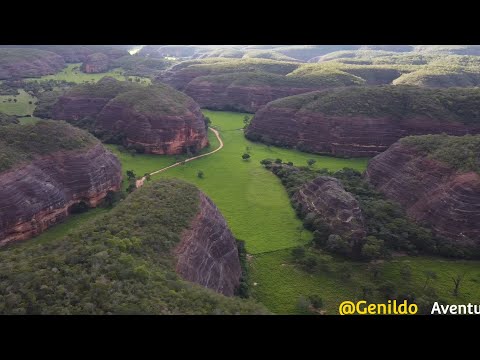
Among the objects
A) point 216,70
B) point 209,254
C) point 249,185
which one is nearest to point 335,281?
point 209,254

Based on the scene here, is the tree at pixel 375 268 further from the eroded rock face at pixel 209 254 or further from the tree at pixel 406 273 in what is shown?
the eroded rock face at pixel 209 254

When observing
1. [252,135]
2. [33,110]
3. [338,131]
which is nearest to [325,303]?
[338,131]

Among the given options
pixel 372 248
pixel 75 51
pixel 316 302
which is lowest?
pixel 316 302

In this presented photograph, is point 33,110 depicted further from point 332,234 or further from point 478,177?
point 478,177

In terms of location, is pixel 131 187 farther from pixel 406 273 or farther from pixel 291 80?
pixel 291 80

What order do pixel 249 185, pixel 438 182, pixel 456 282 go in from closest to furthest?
1. pixel 456 282
2. pixel 438 182
3. pixel 249 185

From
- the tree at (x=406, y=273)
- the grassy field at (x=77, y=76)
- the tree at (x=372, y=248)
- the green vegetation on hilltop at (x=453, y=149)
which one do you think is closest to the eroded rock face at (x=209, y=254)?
the tree at (x=372, y=248)

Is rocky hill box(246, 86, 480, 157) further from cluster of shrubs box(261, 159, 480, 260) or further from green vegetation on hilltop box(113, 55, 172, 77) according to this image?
green vegetation on hilltop box(113, 55, 172, 77)
